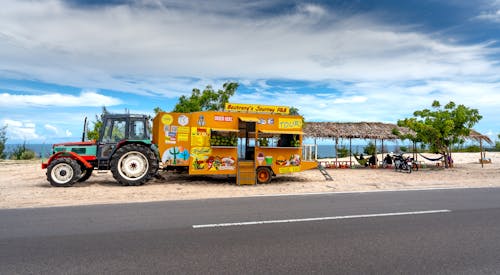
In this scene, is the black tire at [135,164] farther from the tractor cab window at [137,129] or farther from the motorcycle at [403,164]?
the motorcycle at [403,164]

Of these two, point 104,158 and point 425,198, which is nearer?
point 425,198

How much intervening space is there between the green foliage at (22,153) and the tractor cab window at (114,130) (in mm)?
22406

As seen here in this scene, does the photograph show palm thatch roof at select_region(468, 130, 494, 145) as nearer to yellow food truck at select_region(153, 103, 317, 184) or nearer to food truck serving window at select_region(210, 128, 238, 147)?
yellow food truck at select_region(153, 103, 317, 184)

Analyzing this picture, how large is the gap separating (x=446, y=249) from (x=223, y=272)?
10.7 ft

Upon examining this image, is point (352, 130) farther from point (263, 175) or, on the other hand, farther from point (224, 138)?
point (224, 138)

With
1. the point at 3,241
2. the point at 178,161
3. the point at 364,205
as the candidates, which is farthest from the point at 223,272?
the point at 178,161

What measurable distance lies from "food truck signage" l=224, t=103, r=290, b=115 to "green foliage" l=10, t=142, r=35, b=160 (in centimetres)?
2514

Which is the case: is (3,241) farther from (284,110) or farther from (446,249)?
(284,110)

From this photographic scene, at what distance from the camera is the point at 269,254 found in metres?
4.35

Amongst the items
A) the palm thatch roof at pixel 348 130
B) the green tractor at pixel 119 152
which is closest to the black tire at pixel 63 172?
the green tractor at pixel 119 152

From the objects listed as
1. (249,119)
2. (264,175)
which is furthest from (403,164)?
(249,119)

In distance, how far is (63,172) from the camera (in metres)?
11.4

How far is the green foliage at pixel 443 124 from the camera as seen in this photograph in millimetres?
19969

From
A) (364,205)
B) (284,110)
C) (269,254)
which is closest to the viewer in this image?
(269,254)
